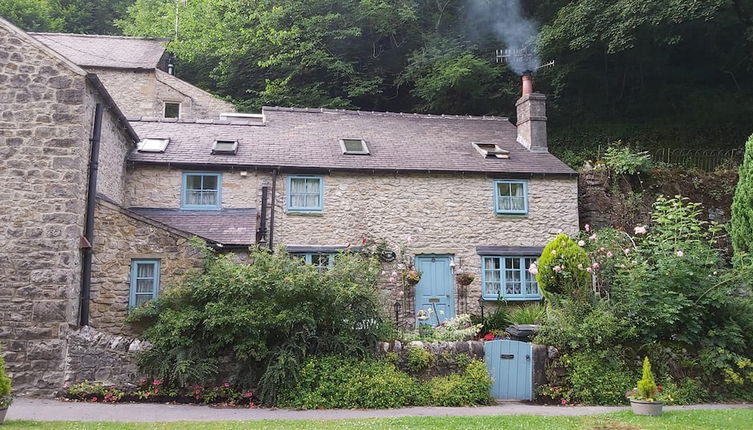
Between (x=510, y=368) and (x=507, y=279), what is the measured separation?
5731mm

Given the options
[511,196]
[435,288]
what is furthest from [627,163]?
[435,288]

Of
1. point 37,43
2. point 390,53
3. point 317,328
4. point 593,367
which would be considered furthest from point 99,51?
point 593,367

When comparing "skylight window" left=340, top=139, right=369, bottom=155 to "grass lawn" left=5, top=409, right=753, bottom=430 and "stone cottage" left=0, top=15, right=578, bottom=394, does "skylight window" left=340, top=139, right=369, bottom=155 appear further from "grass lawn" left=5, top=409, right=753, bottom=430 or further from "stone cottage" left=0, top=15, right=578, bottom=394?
"grass lawn" left=5, top=409, right=753, bottom=430

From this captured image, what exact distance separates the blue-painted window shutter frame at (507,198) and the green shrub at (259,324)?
6.94 metres

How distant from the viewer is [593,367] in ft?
35.1

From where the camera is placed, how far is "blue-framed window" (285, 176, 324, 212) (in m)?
15.9

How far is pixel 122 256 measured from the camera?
11.9m

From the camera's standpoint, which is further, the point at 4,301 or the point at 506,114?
the point at 506,114

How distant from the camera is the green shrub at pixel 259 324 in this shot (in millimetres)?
10047

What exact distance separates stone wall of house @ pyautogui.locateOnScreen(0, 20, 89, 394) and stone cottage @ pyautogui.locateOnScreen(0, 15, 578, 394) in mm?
26

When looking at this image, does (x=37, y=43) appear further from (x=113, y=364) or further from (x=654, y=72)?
(x=654, y=72)

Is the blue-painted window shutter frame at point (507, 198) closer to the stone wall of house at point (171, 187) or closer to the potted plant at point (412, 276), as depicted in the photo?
the potted plant at point (412, 276)

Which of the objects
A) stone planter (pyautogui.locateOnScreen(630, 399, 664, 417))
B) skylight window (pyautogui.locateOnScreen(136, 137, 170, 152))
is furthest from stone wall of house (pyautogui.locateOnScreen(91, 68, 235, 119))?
stone planter (pyautogui.locateOnScreen(630, 399, 664, 417))

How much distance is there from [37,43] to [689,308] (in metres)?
14.0
